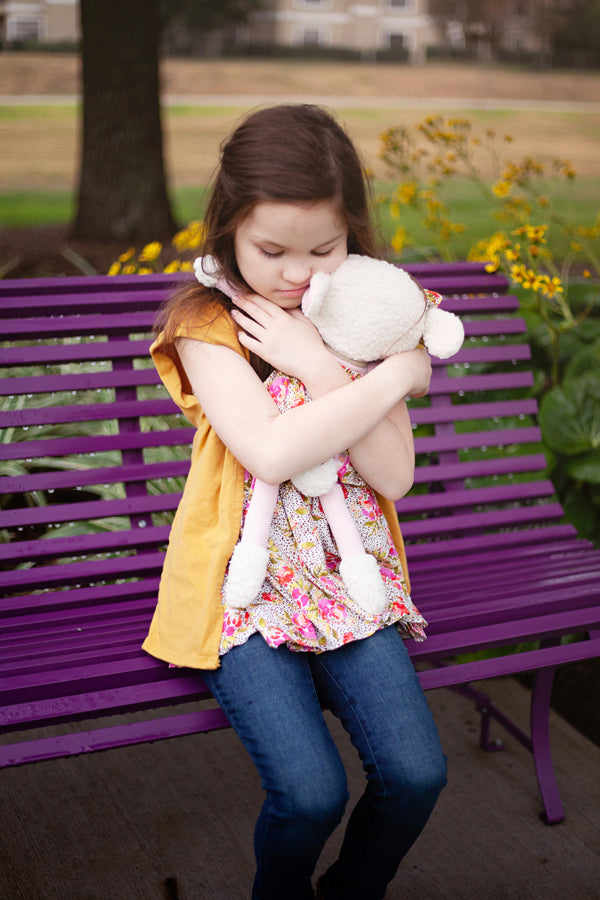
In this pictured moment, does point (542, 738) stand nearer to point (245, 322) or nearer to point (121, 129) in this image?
point (245, 322)

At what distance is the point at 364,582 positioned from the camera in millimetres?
1747

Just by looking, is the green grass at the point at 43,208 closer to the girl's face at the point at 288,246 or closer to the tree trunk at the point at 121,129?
the tree trunk at the point at 121,129

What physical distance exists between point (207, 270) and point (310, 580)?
0.64 metres

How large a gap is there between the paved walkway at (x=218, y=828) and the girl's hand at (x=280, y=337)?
1193 millimetres

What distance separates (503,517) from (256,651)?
3.81ft

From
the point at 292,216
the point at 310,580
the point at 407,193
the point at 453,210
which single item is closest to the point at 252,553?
the point at 310,580

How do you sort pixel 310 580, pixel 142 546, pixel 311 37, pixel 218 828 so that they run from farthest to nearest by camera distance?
pixel 311 37, pixel 142 546, pixel 218 828, pixel 310 580

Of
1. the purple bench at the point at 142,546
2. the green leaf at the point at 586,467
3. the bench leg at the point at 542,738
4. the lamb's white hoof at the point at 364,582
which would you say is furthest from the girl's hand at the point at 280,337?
the green leaf at the point at 586,467

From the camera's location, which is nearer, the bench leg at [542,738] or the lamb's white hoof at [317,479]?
the lamb's white hoof at [317,479]

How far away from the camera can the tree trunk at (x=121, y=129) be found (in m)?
5.39

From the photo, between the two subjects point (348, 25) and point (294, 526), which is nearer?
point (294, 526)

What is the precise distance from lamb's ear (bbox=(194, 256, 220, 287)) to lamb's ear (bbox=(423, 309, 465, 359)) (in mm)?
433

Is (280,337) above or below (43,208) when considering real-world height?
above

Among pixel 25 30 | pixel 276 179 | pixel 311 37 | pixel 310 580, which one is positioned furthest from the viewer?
pixel 311 37
